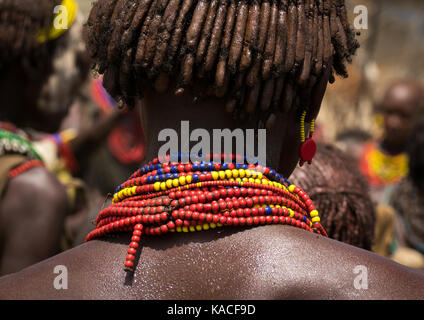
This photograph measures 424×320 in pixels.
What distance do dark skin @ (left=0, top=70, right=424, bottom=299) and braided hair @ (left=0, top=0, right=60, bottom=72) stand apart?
1836 millimetres

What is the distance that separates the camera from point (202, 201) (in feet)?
5.03

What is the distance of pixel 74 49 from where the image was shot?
3.96m

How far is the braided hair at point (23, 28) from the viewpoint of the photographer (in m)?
3.11

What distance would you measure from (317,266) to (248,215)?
22cm

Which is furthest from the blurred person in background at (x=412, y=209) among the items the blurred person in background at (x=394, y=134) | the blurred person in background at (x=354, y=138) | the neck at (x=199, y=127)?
the blurred person in background at (x=354, y=138)

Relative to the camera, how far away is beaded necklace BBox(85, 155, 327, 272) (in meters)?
1.52

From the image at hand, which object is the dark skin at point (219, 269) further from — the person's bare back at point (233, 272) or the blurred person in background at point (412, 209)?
the blurred person in background at point (412, 209)

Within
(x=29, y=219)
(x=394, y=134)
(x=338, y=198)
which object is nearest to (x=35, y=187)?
(x=29, y=219)

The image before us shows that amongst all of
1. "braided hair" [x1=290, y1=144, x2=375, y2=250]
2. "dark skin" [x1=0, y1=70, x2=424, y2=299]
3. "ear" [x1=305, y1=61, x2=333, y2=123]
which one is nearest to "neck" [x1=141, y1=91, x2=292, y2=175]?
"dark skin" [x1=0, y1=70, x2=424, y2=299]

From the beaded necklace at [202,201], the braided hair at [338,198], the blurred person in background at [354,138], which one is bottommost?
the blurred person in background at [354,138]

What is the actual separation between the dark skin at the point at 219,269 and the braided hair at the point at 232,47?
82mm

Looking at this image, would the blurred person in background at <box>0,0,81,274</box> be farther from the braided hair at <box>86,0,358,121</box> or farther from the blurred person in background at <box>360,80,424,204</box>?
the blurred person in background at <box>360,80,424,204</box>
